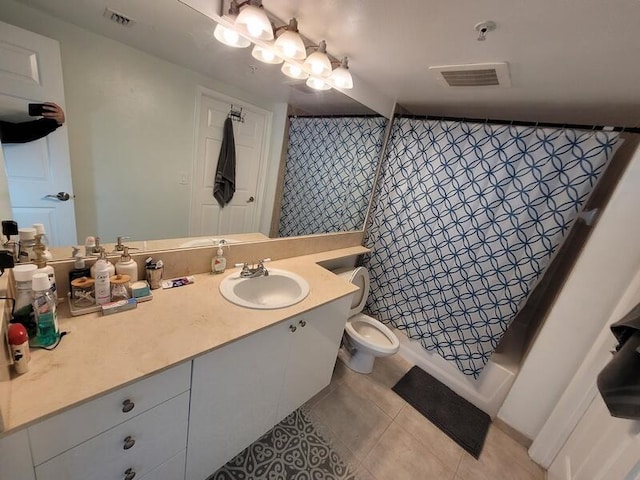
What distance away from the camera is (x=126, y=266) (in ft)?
3.19

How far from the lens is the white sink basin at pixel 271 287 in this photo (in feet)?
4.08

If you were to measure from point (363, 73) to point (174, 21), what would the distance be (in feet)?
3.28

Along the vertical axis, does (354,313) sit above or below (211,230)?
below

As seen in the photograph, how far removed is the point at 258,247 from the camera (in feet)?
4.80

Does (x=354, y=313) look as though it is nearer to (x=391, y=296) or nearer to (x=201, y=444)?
(x=391, y=296)

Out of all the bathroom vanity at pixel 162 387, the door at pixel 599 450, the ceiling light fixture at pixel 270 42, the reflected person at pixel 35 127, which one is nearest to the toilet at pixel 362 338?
the bathroom vanity at pixel 162 387

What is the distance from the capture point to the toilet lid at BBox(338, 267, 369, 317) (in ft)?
6.19

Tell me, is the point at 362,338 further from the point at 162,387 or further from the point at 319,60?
the point at 319,60

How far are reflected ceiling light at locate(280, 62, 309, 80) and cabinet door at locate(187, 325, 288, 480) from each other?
1263 millimetres

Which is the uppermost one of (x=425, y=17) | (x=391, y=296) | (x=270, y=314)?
(x=425, y=17)

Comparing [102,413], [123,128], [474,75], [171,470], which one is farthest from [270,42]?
[171,470]

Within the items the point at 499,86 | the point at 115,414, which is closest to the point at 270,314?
the point at 115,414

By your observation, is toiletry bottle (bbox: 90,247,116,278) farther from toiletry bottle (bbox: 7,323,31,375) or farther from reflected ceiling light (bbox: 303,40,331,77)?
reflected ceiling light (bbox: 303,40,331,77)

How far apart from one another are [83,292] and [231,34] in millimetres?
1160
